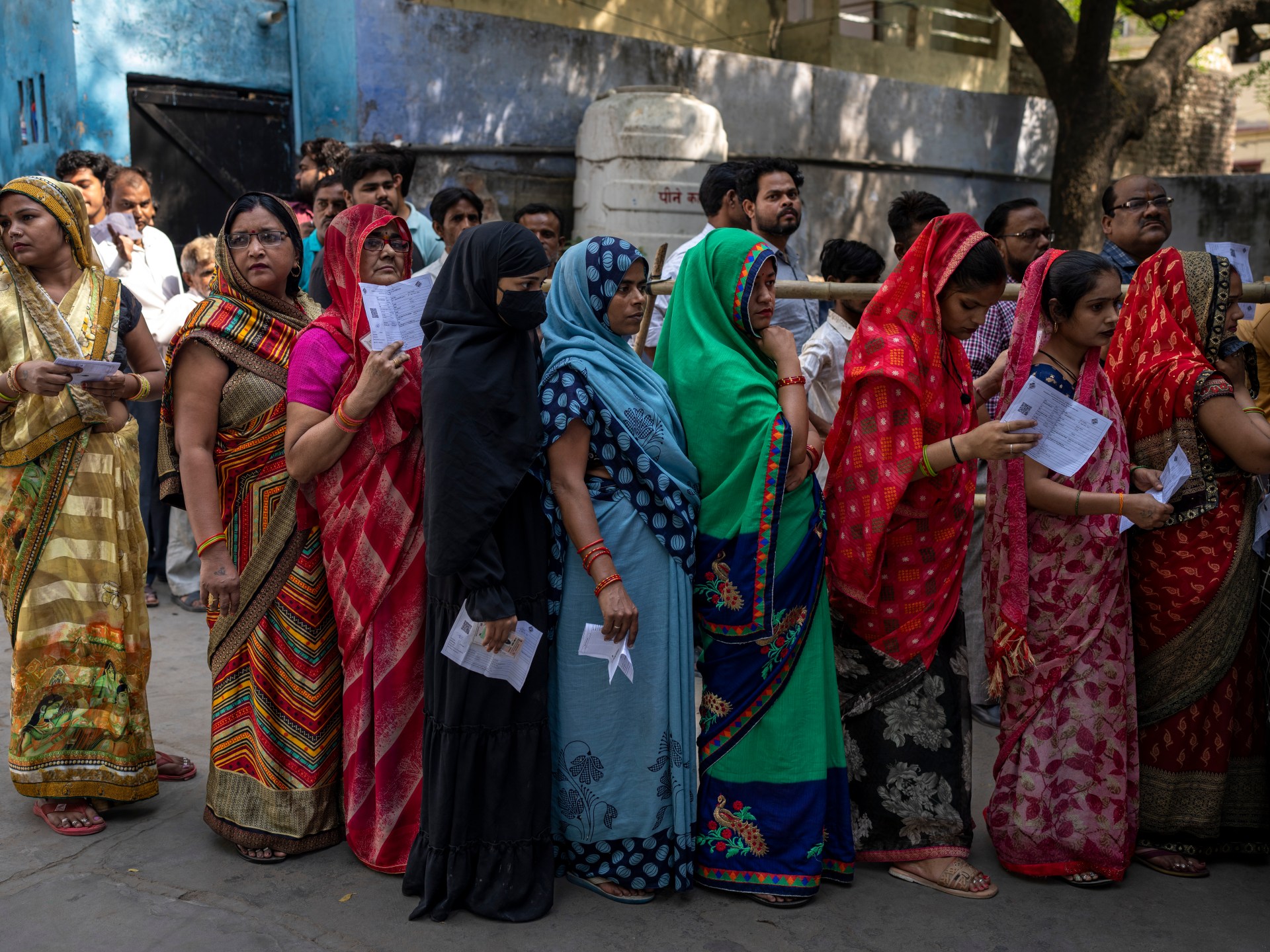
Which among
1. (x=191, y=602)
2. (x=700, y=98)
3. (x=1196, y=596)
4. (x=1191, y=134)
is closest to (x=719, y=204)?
(x=1196, y=596)

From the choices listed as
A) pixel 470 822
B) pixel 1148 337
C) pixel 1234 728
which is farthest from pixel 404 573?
pixel 1234 728

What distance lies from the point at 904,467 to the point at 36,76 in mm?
8360

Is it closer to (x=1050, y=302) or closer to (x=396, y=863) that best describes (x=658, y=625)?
(x=396, y=863)

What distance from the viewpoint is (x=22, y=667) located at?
3.43 meters

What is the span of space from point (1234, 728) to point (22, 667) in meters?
3.66

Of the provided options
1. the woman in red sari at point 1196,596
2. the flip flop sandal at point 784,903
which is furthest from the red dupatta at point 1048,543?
the flip flop sandal at point 784,903

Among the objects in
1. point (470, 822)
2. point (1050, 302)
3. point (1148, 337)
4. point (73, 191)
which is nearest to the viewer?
point (470, 822)

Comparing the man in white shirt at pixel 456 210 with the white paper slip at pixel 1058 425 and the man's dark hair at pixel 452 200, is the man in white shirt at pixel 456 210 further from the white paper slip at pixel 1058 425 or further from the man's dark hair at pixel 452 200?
the white paper slip at pixel 1058 425

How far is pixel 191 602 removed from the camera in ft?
19.4

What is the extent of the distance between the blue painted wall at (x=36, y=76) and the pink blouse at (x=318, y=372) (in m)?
6.33

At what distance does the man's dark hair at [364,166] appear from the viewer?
5074mm

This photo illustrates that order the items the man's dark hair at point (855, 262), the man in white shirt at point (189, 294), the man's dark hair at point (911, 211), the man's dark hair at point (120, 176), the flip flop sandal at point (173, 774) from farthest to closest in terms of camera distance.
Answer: the man's dark hair at point (120, 176) → the man in white shirt at point (189, 294) → the man's dark hair at point (911, 211) → the man's dark hair at point (855, 262) → the flip flop sandal at point (173, 774)

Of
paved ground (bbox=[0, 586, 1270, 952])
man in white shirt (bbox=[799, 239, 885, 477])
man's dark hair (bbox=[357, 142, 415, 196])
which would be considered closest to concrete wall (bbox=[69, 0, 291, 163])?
man's dark hair (bbox=[357, 142, 415, 196])

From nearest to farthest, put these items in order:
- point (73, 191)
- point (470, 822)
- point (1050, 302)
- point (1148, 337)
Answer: point (470, 822), point (1050, 302), point (1148, 337), point (73, 191)
